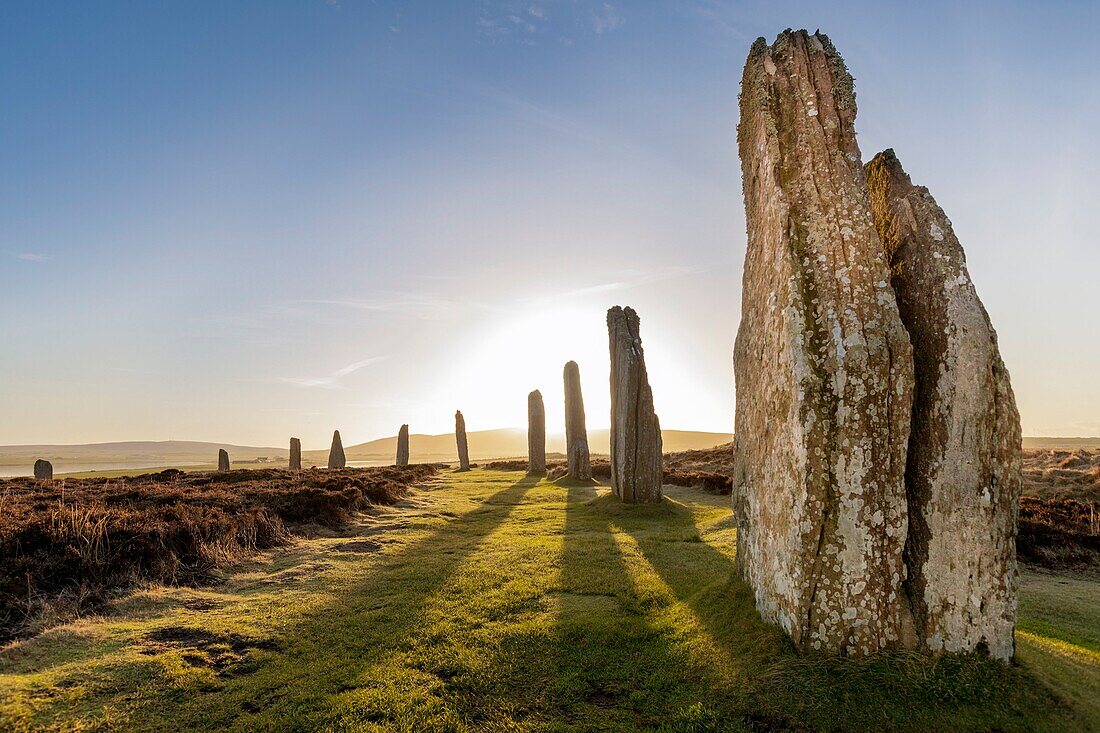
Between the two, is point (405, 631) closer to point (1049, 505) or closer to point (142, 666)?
point (142, 666)

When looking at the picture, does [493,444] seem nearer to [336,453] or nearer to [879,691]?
[336,453]

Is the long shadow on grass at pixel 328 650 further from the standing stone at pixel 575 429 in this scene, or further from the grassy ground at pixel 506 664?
the standing stone at pixel 575 429

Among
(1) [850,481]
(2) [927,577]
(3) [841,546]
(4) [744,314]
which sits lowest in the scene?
(2) [927,577]

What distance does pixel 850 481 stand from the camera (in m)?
4.75

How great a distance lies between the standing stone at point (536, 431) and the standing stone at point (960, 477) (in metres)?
23.8

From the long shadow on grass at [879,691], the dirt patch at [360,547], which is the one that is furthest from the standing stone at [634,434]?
the long shadow on grass at [879,691]

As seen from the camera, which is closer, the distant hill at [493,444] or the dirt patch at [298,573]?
the dirt patch at [298,573]

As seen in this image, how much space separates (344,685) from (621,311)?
13.6 metres

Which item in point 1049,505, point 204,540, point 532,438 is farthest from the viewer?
point 532,438

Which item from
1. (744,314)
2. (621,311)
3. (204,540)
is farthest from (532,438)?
(744,314)

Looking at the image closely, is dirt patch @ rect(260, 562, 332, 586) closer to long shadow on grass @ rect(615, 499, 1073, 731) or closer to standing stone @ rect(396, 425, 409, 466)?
long shadow on grass @ rect(615, 499, 1073, 731)

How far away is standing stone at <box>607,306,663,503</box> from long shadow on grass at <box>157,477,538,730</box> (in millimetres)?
6669

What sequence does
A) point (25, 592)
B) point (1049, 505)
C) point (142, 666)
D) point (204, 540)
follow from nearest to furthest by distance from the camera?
1. point (142, 666)
2. point (25, 592)
3. point (204, 540)
4. point (1049, 505)

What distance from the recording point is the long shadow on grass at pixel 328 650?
4379mm
